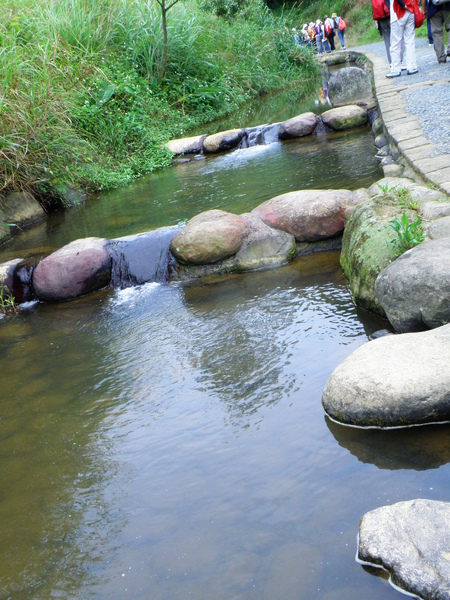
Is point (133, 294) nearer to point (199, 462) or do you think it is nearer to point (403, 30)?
point (199, 462)

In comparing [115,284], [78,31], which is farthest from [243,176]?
[78,31]

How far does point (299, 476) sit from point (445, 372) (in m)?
0.82

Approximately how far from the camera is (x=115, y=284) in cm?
590

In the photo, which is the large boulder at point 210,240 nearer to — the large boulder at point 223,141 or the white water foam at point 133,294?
the white water foam at point 133,294

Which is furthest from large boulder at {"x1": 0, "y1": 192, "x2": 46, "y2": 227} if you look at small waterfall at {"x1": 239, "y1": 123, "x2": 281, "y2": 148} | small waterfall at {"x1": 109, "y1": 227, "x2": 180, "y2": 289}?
small waterfall at {"x1": 239, "y1": 123, "x2": 281, "y2": 148}

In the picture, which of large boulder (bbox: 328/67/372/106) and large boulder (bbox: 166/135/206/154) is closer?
large boulder (bbox: 166/135/206/154)

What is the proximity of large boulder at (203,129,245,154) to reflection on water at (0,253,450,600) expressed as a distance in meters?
7.02

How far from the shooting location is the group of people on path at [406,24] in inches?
359

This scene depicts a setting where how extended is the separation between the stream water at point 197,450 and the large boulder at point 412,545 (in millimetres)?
78

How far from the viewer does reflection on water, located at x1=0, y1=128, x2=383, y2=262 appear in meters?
7.11

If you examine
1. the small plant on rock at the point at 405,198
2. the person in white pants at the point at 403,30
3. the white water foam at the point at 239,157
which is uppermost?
the person in white pants at the point at 403,30

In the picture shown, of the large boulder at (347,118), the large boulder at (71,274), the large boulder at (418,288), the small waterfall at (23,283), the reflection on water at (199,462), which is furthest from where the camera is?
A: the large boulder at (347,118)

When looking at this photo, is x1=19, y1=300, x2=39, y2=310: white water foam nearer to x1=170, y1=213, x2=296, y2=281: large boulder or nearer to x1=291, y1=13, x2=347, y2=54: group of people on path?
x1=170, y1=213, x2=296, y2=281: large boulder

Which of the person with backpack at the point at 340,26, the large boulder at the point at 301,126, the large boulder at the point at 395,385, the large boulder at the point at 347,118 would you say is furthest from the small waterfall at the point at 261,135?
the person with backpack at the point at 340,26
